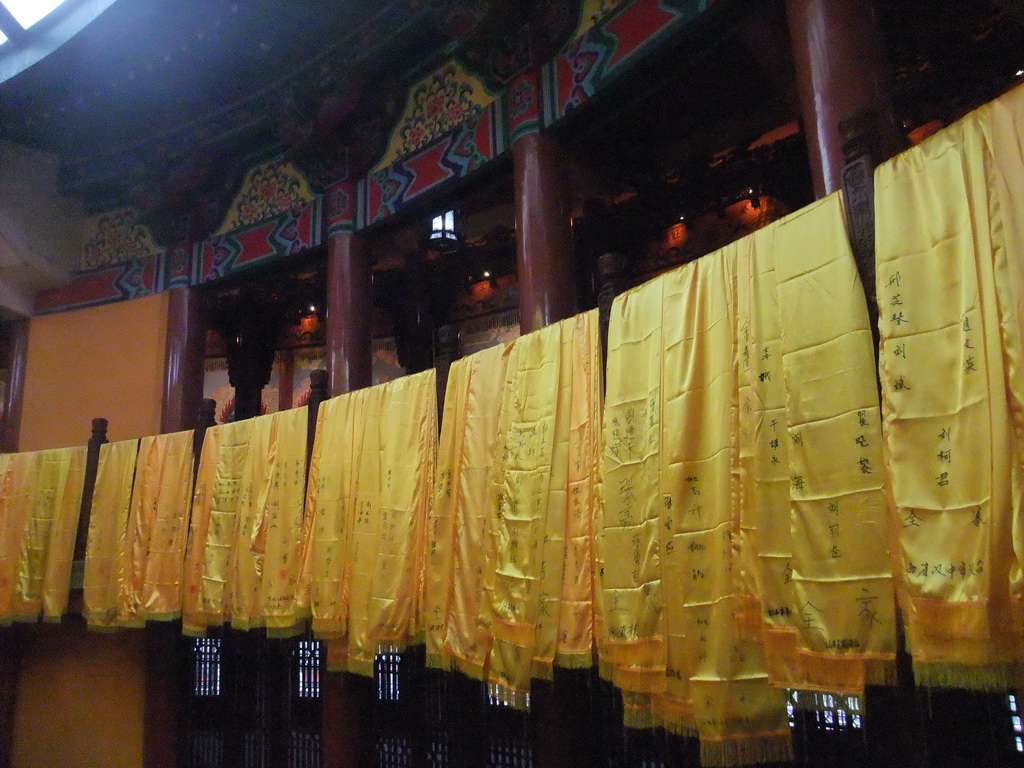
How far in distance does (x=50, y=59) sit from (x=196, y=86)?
1048 millimetres

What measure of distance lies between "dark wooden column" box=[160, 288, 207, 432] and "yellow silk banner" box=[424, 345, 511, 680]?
11.7 feet

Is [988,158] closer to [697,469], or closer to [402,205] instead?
[697,469]

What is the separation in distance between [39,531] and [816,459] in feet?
17.6

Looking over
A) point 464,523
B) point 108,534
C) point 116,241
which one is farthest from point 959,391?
point 116,241

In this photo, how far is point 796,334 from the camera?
1.81m

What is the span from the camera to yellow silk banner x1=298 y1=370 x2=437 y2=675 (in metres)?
3.07

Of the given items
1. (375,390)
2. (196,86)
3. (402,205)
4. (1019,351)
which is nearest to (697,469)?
(1019,351)

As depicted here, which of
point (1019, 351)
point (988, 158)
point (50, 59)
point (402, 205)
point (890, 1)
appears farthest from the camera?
point (50, 59)

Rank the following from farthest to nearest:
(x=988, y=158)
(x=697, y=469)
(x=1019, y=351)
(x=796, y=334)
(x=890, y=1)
Answer: (x=890, y=1)
(x=697, y=469)
(x=796, y=334)
(x=988, y=158)
(x=1019, y=351)

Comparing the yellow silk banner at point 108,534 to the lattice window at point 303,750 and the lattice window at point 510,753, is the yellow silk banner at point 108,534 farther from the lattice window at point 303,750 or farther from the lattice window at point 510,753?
the lattice window at point 510,753

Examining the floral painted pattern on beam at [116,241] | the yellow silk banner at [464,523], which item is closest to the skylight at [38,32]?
the floral painted pattern on beam at [116,241]

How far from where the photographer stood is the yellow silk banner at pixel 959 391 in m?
1.37

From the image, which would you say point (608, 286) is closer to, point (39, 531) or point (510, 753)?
point (510, 753)

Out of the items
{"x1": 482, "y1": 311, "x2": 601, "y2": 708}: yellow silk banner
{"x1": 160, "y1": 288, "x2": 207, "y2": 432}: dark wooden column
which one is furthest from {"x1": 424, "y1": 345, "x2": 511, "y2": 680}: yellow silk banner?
{"x1": 160, "y1": 288, "x2": 207, "y2": 432}: dark wooden column
